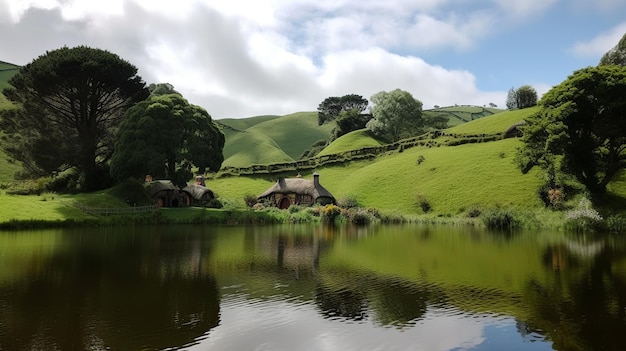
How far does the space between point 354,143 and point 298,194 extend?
43.1 m

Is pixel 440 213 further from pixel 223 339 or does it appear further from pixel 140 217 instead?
pixel 223 339

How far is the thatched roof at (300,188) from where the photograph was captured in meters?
74.3

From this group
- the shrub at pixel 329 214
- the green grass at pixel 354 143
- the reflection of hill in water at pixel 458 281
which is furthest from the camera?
the green grass at pixel 354 143

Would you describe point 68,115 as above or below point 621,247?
above

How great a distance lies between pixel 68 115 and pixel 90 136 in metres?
4.85

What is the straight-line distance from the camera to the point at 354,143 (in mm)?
114875

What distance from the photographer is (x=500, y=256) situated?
87.7 ft

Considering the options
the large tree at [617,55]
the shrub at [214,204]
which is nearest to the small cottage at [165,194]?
the shrub at [214,204]

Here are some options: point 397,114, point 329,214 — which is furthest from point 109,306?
point 397,114

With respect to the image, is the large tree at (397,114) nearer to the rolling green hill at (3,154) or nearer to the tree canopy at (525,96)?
the tree canopy at (525,96)

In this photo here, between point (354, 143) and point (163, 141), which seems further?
point (354, 143)

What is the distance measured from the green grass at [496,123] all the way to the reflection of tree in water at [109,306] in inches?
3185

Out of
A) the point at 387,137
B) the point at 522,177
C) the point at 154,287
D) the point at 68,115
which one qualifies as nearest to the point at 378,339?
the point at 154,287

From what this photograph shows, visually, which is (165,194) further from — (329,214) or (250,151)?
(250,151)
